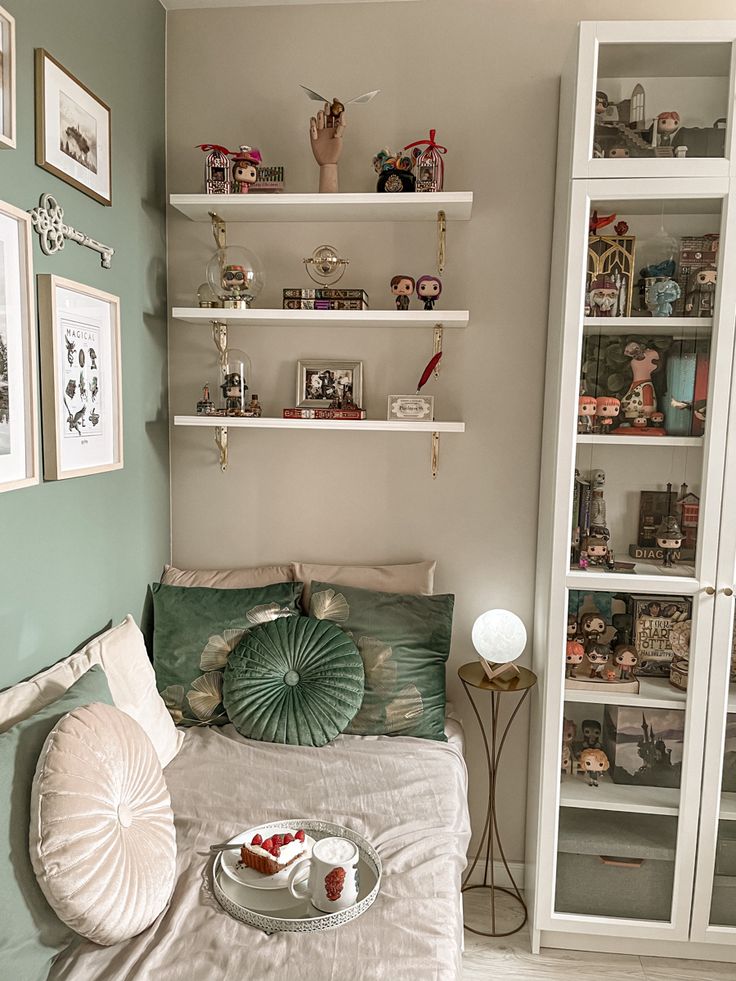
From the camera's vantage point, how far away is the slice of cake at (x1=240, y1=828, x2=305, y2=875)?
1.45m

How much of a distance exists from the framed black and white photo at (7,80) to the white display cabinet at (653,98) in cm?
135

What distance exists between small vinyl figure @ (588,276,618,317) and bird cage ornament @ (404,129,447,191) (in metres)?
0.55

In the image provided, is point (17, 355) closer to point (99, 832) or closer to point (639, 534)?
point (99, 832)

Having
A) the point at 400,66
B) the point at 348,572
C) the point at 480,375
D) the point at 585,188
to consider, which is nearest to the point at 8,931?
the point at 348,572

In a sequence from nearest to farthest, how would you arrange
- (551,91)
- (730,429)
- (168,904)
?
(168,904) → (730,429) → (551,91)

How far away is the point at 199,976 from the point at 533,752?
4.50 ft

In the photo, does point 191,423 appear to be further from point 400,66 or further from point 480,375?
point 400,66

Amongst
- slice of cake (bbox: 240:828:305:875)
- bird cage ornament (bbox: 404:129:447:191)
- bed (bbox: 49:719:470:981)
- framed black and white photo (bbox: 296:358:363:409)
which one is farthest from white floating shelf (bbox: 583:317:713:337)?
slice of cake (bbox: 240:828:305:875)

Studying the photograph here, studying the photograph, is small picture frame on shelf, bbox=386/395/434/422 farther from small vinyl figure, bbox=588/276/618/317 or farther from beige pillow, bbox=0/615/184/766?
beige pillow, bbox=0/615/184/766

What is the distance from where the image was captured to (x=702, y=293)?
6.39 ft

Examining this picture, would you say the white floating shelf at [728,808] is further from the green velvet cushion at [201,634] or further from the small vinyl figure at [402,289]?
the small vinyl figure at [402,289]

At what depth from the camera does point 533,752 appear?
2.34 meters

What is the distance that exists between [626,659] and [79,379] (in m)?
1.68

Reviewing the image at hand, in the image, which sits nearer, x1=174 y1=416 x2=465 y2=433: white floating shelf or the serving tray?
the serving tray
